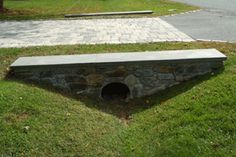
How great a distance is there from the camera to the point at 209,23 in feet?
42.2

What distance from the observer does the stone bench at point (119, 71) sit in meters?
6.85

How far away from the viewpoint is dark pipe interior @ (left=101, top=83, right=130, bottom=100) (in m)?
7.24

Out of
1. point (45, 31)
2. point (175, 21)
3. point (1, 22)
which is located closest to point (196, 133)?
point (45, 31)

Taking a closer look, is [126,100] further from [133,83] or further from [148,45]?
[148,45]

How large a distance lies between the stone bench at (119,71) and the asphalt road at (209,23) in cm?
294

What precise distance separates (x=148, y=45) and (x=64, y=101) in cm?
299

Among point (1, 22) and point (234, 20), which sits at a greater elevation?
point (234, 20)

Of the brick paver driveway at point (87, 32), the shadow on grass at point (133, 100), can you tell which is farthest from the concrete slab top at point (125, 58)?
the brick paver driveway at point (87, 32)

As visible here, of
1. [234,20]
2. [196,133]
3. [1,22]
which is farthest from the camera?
[1,22]

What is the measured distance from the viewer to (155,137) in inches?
221

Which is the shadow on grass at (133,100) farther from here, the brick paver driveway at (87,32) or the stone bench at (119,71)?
the brick paver driveway at (87,32)

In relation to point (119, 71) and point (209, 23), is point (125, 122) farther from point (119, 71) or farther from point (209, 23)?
point (209, 23)

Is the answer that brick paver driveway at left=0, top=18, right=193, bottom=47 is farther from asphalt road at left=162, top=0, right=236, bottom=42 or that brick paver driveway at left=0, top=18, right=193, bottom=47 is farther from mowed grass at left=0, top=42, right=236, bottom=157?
mowed grass at left=0, top=42, right=236, bottom=157

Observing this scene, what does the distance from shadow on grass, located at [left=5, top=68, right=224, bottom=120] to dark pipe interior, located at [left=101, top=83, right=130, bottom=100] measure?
0.23 metres
